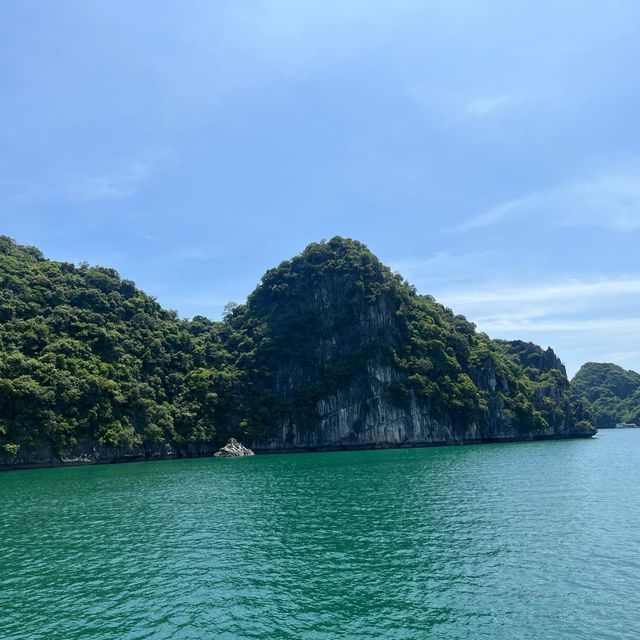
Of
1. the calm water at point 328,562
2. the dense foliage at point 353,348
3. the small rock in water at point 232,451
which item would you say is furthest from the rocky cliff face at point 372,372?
the calm water at point 328,562

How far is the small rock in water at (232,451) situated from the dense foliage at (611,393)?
143955 mm

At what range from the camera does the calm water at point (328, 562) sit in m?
14.4

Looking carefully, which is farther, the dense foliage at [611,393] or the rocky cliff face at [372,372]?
the dense foliage at [611,393]

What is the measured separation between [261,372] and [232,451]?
1975 cm

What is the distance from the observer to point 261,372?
96438mm

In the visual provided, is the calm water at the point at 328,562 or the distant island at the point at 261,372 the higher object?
the distant island at the point at 261,372

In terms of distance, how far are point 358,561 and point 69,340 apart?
68939 mm

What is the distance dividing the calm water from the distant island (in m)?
30.8

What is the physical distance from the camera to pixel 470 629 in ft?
45.1

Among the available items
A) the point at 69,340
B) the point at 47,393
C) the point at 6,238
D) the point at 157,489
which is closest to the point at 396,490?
the point at 157,489

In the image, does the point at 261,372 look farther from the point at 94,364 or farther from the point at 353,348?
the point at 94,364

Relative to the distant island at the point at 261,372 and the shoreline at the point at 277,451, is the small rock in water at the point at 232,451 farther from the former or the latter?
the distant island at the point at 261,372

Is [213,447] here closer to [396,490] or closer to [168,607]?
[396,490]

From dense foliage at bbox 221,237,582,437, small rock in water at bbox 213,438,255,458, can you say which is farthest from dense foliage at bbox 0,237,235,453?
dense foliage at bbox 221,237,582,437
